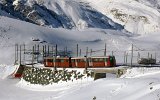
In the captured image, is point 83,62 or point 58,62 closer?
point 83,62

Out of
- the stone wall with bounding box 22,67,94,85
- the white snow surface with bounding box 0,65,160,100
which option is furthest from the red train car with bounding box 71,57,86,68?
the white snow surface with bounding box 0,65,160,100

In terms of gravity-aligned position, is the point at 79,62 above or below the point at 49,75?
above

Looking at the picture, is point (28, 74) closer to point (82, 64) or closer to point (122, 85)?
point (82, 64)

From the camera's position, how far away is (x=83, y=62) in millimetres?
93750

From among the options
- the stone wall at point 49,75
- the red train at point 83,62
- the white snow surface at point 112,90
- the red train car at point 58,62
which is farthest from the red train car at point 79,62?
the white snow surface at point 112,90

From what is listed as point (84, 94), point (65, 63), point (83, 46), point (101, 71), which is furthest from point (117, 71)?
point (83, 46)

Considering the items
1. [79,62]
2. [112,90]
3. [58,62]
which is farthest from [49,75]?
[112,90]

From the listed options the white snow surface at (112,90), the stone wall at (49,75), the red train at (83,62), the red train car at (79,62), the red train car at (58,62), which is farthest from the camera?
the red train car at (58,62)

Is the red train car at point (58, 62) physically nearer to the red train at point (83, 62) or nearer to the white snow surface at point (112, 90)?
the red train at point (83, 62)

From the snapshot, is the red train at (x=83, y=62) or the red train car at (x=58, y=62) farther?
the red train car at (x=58, y=62)

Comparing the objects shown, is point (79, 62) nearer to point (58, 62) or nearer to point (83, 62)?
point (83, 62)

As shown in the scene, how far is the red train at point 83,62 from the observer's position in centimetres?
9062

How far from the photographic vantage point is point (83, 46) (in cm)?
19862

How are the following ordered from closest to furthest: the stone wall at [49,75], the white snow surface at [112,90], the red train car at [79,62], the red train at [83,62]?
1. the white snow surface at [112,90]
2. the stone wall at [49,75]
3. the red train at [83,62]
4. the red train car at [79,62]
